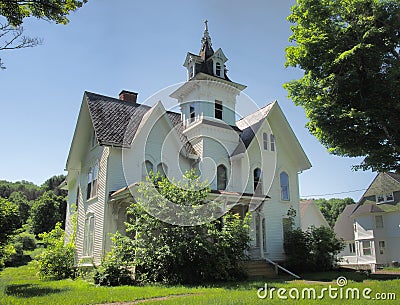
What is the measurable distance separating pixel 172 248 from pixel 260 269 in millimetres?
6593

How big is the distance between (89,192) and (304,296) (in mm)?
14505

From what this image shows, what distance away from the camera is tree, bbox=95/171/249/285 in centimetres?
1396

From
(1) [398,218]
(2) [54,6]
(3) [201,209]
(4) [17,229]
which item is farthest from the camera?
(1) [398,218]

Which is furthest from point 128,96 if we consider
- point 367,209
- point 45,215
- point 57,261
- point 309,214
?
point 45,215

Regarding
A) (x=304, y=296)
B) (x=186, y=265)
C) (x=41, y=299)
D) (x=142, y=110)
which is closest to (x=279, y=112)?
(x=142, y=110)

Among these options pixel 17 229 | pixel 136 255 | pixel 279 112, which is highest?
pixel 279 112

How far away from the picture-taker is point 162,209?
14398mm

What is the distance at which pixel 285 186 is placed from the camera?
24.0 metres

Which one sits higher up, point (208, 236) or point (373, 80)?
point (373, 80)

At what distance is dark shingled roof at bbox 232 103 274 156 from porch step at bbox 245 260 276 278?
21.8 ft

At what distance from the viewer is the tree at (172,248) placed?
13961 mm

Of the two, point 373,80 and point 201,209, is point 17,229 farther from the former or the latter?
point 373,80

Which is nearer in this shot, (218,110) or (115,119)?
(115,119)

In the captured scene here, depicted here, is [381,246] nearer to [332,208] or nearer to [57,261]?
[57,261]
